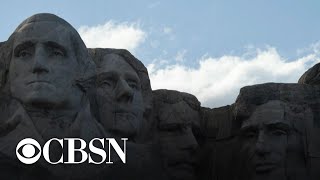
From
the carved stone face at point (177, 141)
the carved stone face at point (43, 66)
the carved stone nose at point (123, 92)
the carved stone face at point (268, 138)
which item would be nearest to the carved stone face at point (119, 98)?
the carved stone nose at point (123, 92)

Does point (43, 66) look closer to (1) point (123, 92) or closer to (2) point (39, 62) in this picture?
(2) point (39, 62)

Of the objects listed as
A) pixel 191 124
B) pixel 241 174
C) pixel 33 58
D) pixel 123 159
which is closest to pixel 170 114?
pixel 191 124

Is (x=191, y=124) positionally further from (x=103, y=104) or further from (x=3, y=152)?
(x=3, y=152)

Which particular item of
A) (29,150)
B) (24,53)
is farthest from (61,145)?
(24,53)

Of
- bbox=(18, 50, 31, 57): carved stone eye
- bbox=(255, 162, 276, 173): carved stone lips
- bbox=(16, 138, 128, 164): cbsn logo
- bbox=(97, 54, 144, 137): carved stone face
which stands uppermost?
bbox=(18, 50, 31, 57): carved stone eye

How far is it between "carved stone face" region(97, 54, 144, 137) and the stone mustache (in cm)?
1

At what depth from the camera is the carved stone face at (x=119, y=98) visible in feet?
25.7

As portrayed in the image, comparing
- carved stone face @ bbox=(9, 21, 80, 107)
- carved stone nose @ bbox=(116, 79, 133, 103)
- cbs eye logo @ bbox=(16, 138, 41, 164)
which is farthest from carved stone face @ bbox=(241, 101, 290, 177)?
cbs eye logo @ bbox=(16, 138, 41, 164)

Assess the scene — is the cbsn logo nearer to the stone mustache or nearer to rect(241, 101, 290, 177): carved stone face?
the stone mustache

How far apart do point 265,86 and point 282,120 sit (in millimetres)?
605

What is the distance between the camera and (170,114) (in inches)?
357

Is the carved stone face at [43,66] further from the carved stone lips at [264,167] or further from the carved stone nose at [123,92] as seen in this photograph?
the carved stone lips at [264,167]

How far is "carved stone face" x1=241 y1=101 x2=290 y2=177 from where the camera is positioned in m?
8.38

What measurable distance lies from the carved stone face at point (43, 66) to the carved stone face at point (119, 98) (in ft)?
2.03
